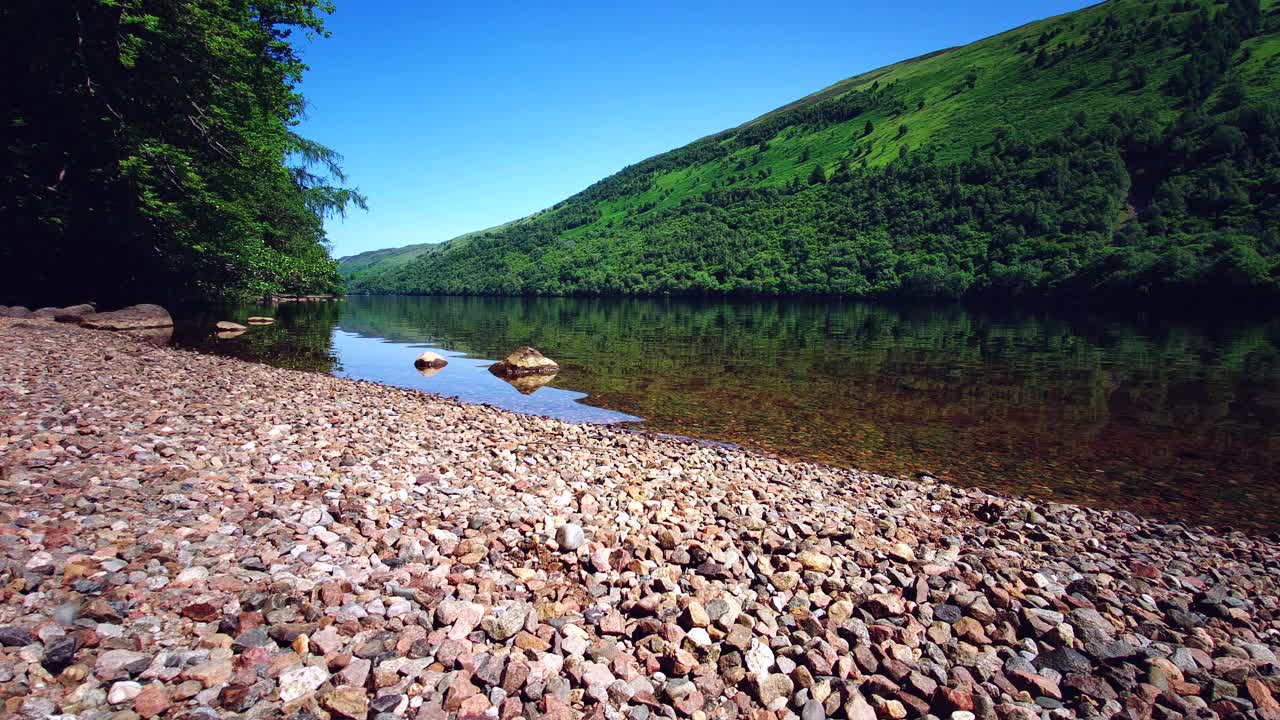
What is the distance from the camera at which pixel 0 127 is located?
80.8 feet

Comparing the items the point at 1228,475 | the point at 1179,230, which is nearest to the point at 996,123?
the point at 1179,230

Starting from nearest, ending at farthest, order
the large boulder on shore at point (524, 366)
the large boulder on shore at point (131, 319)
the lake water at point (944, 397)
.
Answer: the lake water at point (944, 397), the large boulder on shore at point (524, 366), the large boulder on shore at point (131, 319)

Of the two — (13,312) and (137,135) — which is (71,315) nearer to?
(13,312)

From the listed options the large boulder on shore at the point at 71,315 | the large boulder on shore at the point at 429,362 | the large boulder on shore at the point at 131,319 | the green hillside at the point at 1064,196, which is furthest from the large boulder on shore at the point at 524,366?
the green hillside at the point at 1064,196

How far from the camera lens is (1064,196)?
12738 centimetres

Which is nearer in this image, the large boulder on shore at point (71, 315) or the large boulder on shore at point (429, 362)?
the large boulder on shore at point (429, 362)

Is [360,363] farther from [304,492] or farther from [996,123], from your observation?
[996,123]

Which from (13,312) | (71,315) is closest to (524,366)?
(71,315)

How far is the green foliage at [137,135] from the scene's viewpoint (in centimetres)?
2473

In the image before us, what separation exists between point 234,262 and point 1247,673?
40905mm

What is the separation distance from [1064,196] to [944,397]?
140 metres

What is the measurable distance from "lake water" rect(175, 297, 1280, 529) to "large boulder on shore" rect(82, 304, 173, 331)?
1.48m

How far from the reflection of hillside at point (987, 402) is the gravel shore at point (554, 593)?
13.2 feet

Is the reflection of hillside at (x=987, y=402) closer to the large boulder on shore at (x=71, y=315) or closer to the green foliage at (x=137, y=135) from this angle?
the green foliage at (x=137, y=135)
